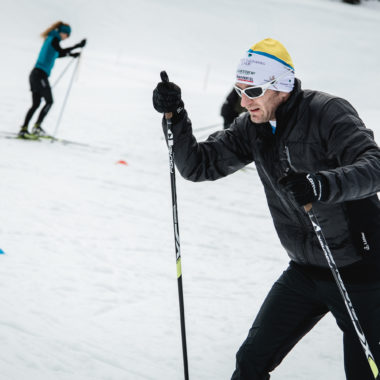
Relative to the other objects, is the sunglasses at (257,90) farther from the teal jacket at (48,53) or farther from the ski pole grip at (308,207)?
the teal jacket at (48,53)

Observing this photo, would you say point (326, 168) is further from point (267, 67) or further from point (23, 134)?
point (23, 134)

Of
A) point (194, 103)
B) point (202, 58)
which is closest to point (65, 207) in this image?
point (194, 103)

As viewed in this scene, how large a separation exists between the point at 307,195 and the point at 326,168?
29 cm

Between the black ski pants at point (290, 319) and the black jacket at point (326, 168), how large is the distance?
0.09m

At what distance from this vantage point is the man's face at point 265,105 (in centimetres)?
222

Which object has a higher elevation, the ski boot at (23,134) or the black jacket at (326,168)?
the black jacket at (326,168)

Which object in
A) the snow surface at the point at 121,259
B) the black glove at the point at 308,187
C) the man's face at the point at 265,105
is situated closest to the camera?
the black glove at the point at 308,187

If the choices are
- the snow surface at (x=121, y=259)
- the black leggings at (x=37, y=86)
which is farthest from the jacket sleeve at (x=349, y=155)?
the black leggings at (x=37, y=86)

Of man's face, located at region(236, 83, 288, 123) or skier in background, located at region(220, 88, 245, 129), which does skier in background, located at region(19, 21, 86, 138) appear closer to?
skier in background, located at region(220, 88, 245, 129)

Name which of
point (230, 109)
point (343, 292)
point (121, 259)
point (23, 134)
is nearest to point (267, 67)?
point (343, 292)

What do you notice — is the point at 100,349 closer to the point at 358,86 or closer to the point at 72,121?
the point at 72,121

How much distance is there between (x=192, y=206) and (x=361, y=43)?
102 feet

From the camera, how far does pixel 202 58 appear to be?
3228cm

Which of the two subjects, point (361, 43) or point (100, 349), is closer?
point (100, 349)
